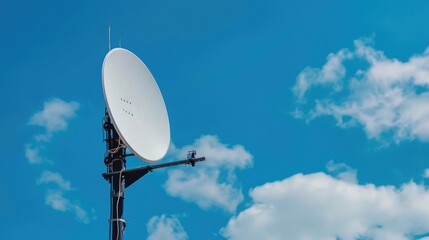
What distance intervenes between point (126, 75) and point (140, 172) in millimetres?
4520

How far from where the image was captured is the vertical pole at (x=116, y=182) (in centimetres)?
2808

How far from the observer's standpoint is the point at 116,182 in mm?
29062

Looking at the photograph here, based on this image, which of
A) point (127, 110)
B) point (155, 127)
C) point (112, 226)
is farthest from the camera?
point (155, 127)

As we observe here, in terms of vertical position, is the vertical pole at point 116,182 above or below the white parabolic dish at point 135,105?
below

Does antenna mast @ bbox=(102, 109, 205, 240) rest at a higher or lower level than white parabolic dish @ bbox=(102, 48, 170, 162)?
lower

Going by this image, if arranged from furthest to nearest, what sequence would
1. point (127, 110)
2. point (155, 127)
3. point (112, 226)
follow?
point (155, 127) → point (127, 110) → point (112, 226)

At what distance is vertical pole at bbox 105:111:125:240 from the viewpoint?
28078 millimetres

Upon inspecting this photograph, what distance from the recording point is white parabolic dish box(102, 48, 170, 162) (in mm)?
28672

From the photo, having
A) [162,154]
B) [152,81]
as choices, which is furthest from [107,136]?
[152,81]

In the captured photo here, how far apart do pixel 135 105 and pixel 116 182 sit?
3.83 m

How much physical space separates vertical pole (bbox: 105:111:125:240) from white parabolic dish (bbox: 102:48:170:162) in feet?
2.69

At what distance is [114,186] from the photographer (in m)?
29.0

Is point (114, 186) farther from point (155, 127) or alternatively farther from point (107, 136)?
point (155, 127)

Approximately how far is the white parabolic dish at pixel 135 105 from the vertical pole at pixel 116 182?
2.69ft
